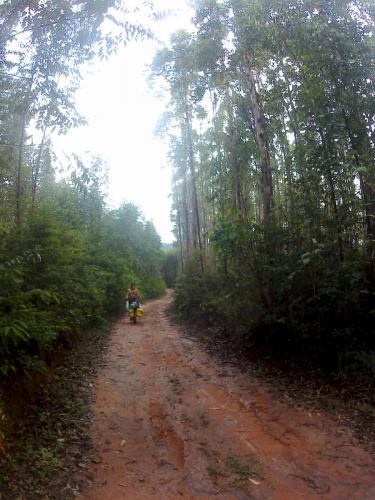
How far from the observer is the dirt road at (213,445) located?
3684mm

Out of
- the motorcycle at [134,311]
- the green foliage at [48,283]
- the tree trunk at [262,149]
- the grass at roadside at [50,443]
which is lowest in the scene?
the grass at roadside at [50,443]

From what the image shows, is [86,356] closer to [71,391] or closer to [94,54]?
[71,391]

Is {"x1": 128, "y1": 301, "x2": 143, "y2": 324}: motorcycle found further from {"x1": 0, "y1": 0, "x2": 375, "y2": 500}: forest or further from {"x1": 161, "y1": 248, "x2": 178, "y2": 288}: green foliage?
{"x1": 161, "y1": 248, "x2": 178, "y2": 288}: green foliage

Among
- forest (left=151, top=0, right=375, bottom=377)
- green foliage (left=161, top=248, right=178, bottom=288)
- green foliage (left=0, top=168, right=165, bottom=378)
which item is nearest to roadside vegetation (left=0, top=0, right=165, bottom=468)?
green foliage (left=0, top=168, right=165, bottom=378)

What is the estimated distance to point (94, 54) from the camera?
4.39 m

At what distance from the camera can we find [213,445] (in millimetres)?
4598

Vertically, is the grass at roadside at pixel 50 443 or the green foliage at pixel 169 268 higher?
the green foliage at pixel 169 268

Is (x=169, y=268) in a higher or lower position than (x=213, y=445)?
higher

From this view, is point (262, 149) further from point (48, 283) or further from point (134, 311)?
point (134, 311)

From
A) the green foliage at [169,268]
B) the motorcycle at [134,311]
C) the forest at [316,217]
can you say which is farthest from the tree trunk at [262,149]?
the green foliage at [169,268]

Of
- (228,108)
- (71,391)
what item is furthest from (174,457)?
(228,108)

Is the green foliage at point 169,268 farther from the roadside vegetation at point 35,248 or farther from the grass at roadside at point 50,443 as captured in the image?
the grass at roadside at point 50,443

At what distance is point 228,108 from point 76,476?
13.1 meters

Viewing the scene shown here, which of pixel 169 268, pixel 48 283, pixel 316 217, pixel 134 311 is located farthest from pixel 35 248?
pixel 169 268
